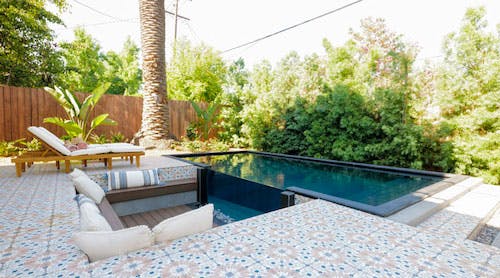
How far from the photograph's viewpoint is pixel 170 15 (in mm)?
19578

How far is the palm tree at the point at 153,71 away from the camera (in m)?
9.18

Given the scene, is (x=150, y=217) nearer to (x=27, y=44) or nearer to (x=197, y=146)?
(x=197, y=146)

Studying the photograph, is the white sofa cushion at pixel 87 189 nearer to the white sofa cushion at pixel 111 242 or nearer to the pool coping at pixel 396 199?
the white sofa cushion at pixel 111 242

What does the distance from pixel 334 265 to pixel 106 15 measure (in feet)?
68.5

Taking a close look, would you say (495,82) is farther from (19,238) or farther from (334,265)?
(19,238)

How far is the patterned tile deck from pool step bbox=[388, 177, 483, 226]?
575mm

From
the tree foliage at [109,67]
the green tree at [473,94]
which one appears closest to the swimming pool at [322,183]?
the green tree at [473,94]

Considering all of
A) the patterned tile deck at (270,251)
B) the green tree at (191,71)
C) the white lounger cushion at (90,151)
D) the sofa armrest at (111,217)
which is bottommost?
the sofa armrest at (111,217)

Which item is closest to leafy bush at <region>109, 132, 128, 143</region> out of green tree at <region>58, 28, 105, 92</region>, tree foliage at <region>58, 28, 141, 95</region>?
green tree at <region>58, 28, 105, 92</region>

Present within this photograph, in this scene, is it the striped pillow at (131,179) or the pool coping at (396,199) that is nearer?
the pool coping at (396,199)

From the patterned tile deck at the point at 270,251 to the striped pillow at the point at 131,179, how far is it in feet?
6.70

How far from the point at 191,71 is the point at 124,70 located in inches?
488

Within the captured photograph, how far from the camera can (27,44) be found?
37.9 feet

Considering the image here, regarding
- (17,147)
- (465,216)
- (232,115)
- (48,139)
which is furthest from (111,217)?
(232,115)
